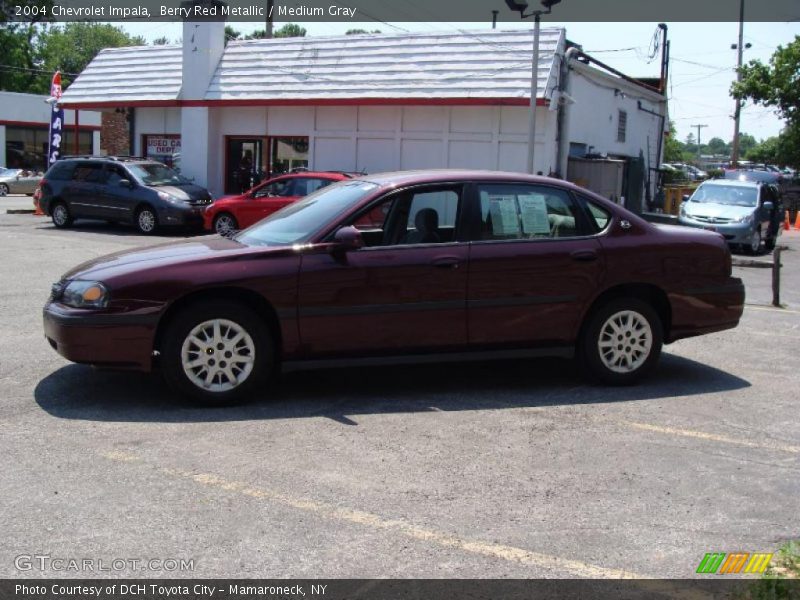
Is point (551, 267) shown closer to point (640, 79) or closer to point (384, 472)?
point (384, 472)

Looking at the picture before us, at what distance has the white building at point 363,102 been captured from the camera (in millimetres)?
19922

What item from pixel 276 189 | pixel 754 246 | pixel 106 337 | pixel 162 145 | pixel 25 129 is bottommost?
pixel 106 337

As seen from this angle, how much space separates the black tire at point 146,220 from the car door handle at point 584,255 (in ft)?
46.5

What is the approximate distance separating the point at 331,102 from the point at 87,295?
16689 millimetres

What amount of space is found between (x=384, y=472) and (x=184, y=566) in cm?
146

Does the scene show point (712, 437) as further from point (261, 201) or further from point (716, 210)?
point (716, 210)

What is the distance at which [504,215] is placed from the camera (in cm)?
661

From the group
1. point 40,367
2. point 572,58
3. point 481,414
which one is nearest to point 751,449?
point 481,414

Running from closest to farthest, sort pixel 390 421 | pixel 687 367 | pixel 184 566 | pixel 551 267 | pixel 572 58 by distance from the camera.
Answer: pixel 184 566 < pixel 390 421 < pixel 551 267 < pixel 687 367 < pixel 572 58

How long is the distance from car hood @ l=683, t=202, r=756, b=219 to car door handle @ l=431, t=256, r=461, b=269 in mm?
15046

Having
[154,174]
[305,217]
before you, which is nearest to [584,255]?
[305,217]

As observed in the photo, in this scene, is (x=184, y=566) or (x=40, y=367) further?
(x=40, y=367)

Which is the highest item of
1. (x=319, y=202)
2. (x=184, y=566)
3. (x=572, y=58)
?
(x=572, y=58)

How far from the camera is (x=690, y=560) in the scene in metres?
3.93
